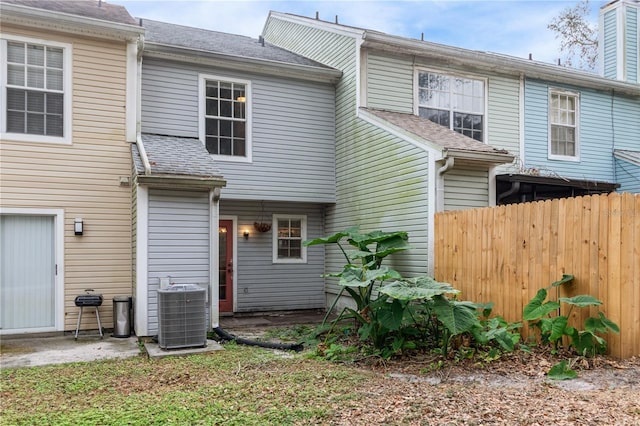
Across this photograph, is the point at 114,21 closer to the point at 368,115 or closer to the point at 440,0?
the point at 368,115

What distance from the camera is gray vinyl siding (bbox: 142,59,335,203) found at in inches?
340

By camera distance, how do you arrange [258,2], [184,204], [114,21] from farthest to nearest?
[258,2] → [114,21] → [184,204]

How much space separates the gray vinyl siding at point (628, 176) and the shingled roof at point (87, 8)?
1099 cm

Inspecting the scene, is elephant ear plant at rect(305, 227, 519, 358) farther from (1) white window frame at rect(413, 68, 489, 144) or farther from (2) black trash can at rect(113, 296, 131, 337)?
(1) white window frame at rect(413, 68, 489, 144)

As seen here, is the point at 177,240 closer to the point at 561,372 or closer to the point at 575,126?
the point at 561,372

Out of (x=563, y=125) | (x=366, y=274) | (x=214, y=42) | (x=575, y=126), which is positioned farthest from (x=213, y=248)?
(x=575, y=126)

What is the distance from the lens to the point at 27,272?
7391 mm

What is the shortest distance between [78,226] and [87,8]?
3.98 metres

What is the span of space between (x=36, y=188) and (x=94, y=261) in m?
1.43

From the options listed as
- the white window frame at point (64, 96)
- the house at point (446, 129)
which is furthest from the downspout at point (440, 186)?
the white window frame at point (64, 96)

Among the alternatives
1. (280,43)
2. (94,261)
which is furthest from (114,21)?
(280,43)

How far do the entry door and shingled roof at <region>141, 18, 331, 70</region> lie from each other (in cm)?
346

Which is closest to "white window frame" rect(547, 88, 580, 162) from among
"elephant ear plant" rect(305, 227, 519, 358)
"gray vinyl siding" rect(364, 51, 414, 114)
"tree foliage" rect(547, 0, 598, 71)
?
"gray vinyl siding" rect(364, 51, 414, 114)

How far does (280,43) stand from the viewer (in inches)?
509
